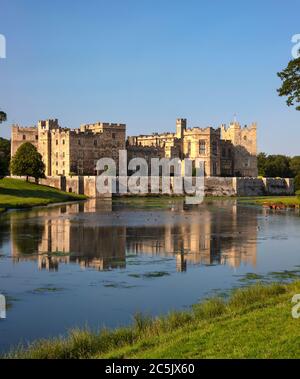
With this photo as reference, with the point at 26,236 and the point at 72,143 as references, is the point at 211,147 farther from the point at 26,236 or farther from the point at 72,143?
the point at 26,236

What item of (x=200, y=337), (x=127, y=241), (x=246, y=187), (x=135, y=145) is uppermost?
(x=135, y=145)

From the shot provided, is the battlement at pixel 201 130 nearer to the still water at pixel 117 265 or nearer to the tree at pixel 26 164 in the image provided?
the tree at pixel 26 164

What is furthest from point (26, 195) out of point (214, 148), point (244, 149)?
point (244, 149)

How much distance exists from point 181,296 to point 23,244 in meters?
14.6

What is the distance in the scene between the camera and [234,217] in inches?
2052

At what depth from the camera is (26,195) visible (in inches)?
2822

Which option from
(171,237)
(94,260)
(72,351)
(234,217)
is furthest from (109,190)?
(72,351)

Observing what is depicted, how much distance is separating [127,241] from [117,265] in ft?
27.4

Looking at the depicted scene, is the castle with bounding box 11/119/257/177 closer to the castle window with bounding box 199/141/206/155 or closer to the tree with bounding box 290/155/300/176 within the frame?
the castle window with bounding box 199/141/206/155

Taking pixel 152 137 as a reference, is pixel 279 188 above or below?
below
